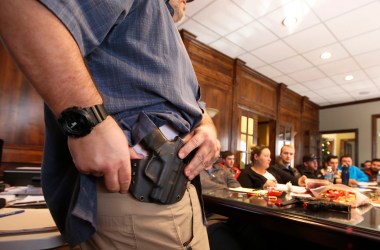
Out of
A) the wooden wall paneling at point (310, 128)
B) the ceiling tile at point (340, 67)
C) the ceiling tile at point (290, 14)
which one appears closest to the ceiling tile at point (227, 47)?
the ceiling tile at point (290, 14)

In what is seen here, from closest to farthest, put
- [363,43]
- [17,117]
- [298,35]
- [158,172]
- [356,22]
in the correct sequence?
[158,172]
[17,117]
[356,22]
[298,35]
[363,43]

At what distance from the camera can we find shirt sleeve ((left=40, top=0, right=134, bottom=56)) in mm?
405

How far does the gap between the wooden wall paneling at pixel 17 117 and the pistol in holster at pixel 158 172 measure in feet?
8.54

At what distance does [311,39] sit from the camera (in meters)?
3.48

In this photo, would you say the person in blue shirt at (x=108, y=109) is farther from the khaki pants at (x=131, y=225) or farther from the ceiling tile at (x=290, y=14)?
the ceiling tile at (x=290, y=14)

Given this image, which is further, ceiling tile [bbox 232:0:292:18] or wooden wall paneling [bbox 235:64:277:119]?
wooden wall paneling [bbox 235:64:277:119]

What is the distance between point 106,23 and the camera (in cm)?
46

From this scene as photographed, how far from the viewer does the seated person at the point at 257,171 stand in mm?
2688

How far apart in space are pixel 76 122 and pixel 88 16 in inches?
8.2

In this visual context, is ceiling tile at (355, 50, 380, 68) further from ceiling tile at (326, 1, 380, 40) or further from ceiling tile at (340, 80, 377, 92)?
ceiling tile at (340, 80, 377, 92)

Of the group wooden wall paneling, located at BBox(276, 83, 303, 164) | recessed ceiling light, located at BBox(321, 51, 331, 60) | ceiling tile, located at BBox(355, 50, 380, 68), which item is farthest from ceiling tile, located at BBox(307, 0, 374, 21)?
wooden wall paneling, located at BBox(276, 83, 303, 164)

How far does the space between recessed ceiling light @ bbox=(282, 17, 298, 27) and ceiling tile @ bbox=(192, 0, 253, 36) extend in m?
0.44

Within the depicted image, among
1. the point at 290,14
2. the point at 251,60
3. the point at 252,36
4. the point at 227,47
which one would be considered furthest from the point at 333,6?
the point at 251,60

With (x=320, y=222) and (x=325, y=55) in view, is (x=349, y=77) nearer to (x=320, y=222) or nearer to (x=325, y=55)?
(x=325, y=55)
